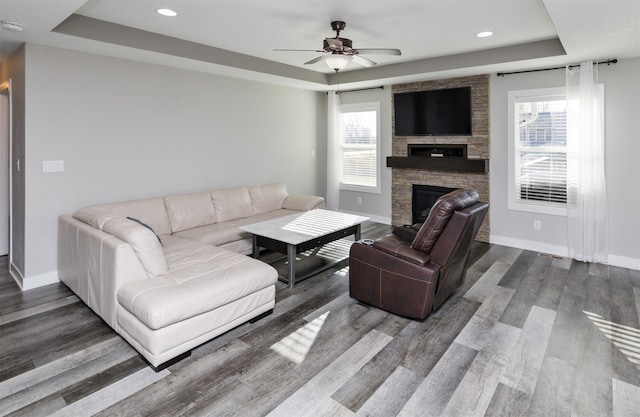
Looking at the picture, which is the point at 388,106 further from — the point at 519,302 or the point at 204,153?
the point at 519,302

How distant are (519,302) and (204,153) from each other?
426cm

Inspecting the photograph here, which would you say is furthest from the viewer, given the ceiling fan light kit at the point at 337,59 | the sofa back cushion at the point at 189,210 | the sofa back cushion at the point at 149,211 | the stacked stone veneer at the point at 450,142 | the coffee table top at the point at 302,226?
the stacked stone veneer at the point at 450,142

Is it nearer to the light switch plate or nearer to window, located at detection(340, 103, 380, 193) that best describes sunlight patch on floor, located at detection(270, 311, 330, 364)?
the light switch plate

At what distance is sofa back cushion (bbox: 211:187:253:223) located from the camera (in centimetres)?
514

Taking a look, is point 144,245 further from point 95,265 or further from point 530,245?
point 530,245

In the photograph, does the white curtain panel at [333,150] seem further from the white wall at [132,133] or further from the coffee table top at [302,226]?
the coffee table top at [302,226]

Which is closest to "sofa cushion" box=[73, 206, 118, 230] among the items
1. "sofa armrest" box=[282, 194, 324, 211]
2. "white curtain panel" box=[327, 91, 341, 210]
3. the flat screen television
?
"sofa armrest" box=[282, 194, 324, 211]

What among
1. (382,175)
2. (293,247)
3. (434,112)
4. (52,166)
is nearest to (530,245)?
(434,112)

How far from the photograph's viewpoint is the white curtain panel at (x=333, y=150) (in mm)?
7043

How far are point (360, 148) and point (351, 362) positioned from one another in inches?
198

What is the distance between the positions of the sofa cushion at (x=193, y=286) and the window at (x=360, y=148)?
4072 millimetres

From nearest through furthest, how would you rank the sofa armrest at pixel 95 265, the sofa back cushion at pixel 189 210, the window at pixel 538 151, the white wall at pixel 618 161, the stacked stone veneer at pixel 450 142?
1. the sofa armrest at pixel 95 265
2. the white wall at pixel 618 161
3. the sofa back cushion at pixel 189 210
4. the window at pixel 538 151
5. the stacked stone veneer at pixel 450 142

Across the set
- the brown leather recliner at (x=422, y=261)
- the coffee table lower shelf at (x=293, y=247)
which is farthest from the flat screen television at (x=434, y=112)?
the brown leather recliner at (x=422, y=261)

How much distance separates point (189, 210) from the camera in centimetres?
478
